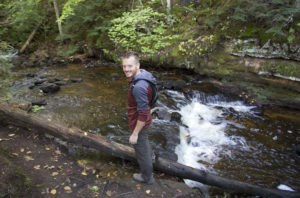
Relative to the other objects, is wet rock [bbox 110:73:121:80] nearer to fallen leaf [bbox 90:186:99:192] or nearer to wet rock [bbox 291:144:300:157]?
fallen leaf [bbox 90:186:99:192]

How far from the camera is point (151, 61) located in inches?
490

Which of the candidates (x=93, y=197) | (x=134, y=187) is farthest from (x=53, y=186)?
(x=134, y=187)

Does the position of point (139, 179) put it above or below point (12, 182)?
below

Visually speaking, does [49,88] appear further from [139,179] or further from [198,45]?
[198,45]

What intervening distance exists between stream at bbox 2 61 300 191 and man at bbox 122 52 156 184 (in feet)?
6.08

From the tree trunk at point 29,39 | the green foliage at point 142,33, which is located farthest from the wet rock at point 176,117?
the tree trunk at point 29,39

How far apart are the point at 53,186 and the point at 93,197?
750 millimetres

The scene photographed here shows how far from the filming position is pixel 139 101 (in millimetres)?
3002

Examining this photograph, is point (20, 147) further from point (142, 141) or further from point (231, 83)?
point (231, 83)

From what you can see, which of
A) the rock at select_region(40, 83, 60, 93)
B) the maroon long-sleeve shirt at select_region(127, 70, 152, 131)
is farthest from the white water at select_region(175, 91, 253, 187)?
the rock at select_region(40, 83, 60, 93)

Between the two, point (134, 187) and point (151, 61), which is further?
point (151, 61)

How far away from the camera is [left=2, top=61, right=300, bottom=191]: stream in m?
5.41

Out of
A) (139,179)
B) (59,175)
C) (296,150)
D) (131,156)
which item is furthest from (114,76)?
(296,150)

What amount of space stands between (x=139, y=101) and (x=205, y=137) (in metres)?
4.47
